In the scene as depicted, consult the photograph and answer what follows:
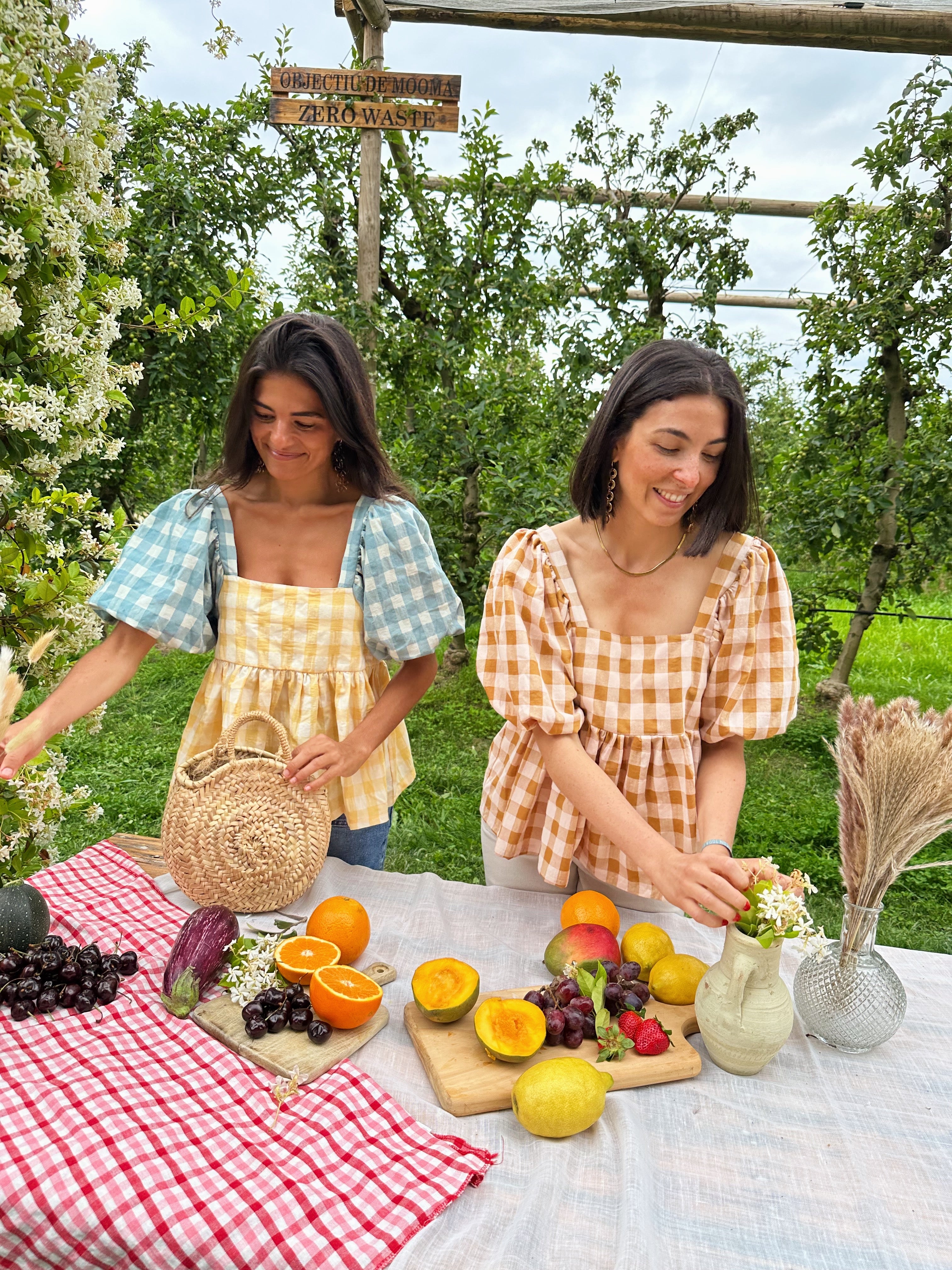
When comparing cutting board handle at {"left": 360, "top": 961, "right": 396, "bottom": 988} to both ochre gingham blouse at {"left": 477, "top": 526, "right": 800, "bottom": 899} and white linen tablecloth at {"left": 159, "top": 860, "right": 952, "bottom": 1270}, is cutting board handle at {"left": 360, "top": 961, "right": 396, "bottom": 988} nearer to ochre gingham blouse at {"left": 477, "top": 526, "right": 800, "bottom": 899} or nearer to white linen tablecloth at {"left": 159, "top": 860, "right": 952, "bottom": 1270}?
white linen tablecloth at {"left": 159, "top": 860, "right": 952, "bottom": 1270}

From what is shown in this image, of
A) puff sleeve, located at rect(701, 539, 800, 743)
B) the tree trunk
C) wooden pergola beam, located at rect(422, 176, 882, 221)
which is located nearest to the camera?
puff sleeve, located at rect(701, 539, 800, 743)

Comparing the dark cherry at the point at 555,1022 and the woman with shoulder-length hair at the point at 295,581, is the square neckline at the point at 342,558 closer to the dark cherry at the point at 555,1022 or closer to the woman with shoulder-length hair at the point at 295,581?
the woman with shoulder-length hair at the point at 295,581

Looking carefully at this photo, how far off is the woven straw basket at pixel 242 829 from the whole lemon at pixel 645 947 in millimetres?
635

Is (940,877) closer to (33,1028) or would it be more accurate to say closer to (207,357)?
(33,1028)

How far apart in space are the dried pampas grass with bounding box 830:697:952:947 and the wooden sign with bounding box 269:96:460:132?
10.7ft

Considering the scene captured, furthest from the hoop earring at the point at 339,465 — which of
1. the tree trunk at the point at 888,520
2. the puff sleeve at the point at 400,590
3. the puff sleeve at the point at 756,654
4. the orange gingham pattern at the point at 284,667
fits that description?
the tree trunk at the point at 888,520

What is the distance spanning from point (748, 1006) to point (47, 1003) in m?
1.14

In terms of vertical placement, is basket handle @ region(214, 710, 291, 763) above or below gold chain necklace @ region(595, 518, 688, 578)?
below

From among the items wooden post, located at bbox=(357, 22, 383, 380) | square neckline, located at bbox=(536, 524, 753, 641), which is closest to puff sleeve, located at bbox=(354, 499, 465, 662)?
square neckline, located at bbox=(536, 524, 753, 641)

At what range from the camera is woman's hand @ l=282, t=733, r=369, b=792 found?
5.54 feet

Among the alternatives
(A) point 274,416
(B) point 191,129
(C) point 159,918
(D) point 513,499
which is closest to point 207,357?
(B) point 191,129

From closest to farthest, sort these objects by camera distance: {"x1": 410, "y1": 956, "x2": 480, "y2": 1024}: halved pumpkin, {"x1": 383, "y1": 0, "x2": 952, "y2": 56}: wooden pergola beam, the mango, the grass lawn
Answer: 1. {"x1": 410, "y1": 956, "x2": 480, "y2": 1024}: halved pumpkin
2. the mango
3. {"x1": 383, "y1": 0, "x2": 952, "y2": 56}: wooden pergola beam
4. the grass lawn

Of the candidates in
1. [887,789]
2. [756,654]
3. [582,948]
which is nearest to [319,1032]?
[582,948]

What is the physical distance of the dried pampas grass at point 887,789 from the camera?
133 cm
